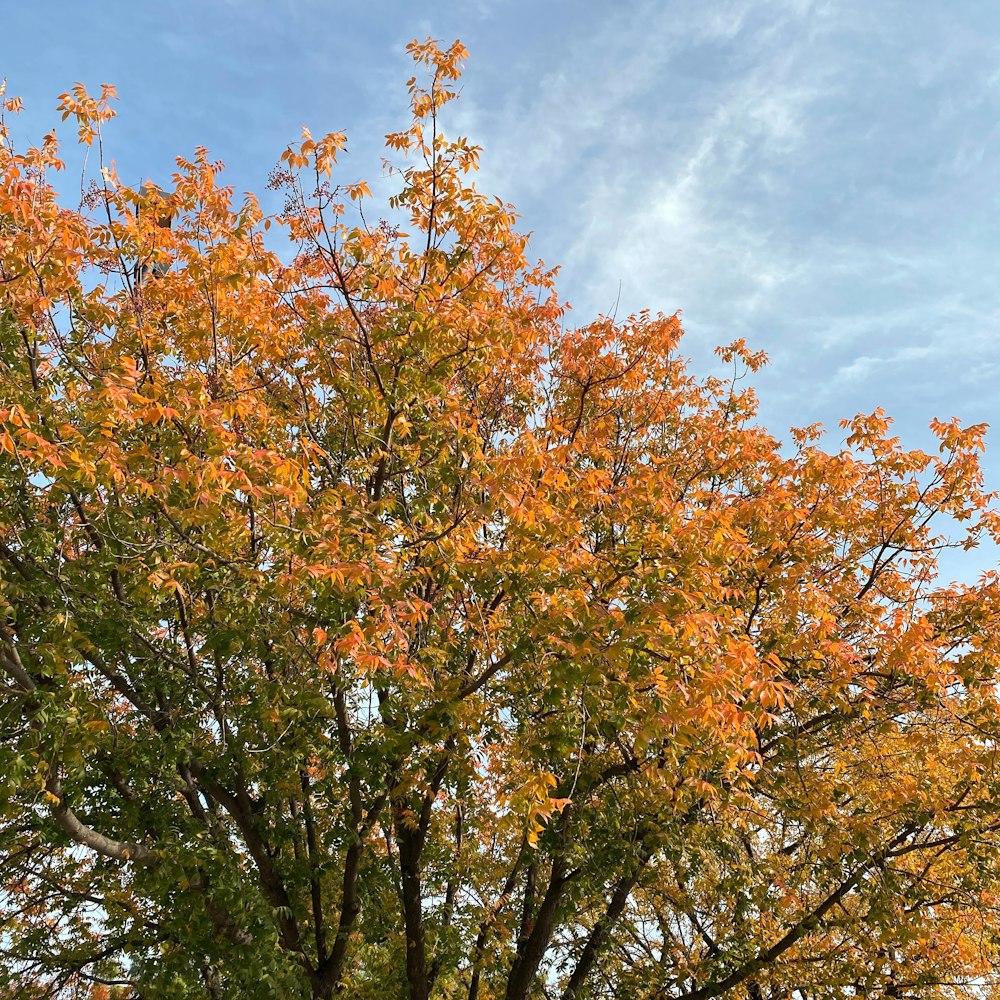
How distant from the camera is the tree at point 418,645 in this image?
5676mm


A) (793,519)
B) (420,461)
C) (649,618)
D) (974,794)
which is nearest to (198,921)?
(420,461)

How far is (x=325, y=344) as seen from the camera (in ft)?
23.9

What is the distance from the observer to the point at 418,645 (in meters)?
7.01

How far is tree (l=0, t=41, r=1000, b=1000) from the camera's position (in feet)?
18.6

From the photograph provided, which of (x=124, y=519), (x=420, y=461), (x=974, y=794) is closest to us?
(x=124, y=519)

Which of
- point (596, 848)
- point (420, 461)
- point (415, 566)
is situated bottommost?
point (596, 848)

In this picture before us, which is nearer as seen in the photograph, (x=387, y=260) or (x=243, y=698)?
(x=387, y=260)

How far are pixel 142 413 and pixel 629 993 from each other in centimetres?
915

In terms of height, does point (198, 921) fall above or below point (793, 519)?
below

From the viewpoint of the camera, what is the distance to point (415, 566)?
7.13 meters

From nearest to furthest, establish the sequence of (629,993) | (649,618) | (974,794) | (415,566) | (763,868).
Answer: (649,618) → (415,566) → (974,794) → (763,868) → (629,993)

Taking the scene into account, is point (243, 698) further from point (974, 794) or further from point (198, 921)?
point (974, 794)

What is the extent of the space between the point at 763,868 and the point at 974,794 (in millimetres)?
2390

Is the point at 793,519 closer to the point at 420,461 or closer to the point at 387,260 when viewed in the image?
the point at 420,461
